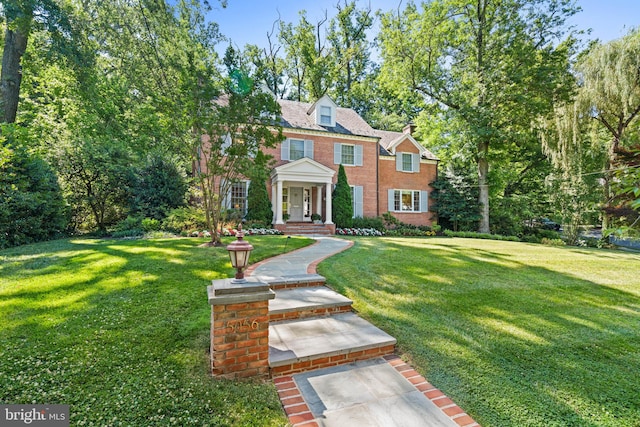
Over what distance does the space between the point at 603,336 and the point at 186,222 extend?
12387mm

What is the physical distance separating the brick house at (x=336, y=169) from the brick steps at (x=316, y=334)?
34.0 feet

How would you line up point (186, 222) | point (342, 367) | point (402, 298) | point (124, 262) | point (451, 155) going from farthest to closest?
point (451, 155) < point (186, 222) < point (124, 262) < point (402, 298) < point (342, 367)

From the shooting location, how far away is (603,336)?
3.87 m

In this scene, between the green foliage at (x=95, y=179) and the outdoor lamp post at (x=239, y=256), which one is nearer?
the outdoor lamp post at (x=239, y=256)

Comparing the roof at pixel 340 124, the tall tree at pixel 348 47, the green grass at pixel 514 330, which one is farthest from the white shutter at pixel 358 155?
the tall tree at pixel 348 47

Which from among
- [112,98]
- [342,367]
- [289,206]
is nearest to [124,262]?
[342,367]

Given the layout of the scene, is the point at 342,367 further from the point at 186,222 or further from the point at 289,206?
the point at 289,206

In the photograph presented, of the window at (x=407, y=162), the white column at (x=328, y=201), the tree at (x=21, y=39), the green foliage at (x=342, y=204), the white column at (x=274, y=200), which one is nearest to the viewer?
the tree at (x=21, y=39)

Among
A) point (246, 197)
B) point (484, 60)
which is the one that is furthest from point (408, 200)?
point (246, 197)

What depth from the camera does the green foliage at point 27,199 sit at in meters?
8.91

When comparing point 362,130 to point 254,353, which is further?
point 362,130

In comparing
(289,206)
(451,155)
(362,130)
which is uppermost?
(362,130)

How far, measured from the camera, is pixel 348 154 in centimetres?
1762

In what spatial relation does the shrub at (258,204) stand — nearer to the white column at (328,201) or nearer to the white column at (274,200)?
the white column at (274,200)
